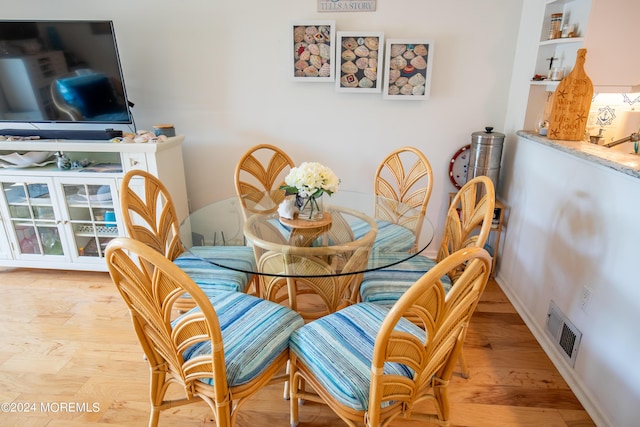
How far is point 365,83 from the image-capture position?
257cm

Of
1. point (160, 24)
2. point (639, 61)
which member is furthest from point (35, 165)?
point (639, 61)

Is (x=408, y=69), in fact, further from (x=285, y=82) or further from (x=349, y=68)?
(x=285, y=82)

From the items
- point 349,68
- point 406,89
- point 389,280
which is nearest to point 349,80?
point 349,68

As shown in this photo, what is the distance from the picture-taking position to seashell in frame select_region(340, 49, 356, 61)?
98.7 inches

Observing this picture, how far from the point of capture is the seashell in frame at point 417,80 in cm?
252

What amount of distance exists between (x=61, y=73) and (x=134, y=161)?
2.63 ft

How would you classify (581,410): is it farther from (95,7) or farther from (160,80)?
(95,7)

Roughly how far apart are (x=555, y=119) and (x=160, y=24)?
2.66 metres

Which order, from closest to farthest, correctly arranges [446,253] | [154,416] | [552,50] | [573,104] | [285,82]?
1. [154,416]
2. [446,253]
3. [573,104]
4. [552,50]
5. [285,82]

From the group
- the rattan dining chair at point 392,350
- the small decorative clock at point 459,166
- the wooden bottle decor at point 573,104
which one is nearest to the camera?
the rattan dining chair at point 392,350

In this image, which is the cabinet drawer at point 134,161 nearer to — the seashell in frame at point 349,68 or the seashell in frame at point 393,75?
the seashell in frame at point 349,68

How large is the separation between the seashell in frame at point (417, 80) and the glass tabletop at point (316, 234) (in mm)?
914

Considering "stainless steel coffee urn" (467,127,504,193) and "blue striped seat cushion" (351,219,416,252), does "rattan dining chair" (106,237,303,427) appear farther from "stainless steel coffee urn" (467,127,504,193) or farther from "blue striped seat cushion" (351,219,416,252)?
"stainless steel coffee urn" (467,127,504,193)

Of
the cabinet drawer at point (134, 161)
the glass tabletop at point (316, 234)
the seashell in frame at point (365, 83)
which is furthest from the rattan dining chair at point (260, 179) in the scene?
the seashell in frame at point (365, 83)
